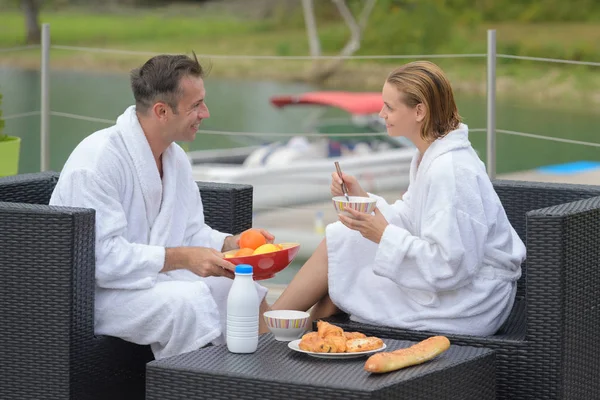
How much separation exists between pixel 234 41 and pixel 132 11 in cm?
392

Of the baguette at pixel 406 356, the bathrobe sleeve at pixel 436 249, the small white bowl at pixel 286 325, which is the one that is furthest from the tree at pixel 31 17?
the baguette at pixel 406 356

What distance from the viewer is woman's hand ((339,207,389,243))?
2.36 metres

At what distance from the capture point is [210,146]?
19094 millimetres

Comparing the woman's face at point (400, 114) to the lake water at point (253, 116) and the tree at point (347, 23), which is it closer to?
the lake water at point (253, 116)

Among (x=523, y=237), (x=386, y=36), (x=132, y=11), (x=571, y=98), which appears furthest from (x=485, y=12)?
(x=523, y=237)

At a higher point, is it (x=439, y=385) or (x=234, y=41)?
(x=234, y=41)

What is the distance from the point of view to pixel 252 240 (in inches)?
101

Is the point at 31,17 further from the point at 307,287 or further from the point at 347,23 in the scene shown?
the point at 307,287

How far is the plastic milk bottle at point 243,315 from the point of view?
6.84 feet

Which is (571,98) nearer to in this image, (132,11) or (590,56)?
(590,56)

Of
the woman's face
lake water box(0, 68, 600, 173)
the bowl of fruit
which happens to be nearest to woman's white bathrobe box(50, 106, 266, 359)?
the bowl of fruit

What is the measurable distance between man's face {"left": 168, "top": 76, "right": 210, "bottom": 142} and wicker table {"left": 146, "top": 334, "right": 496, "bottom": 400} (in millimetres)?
603

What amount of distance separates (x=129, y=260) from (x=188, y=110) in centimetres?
38

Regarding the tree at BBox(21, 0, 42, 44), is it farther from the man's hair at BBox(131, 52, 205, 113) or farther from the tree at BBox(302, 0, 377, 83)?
the man's hair at BBox(131, 52, 205, 113)
